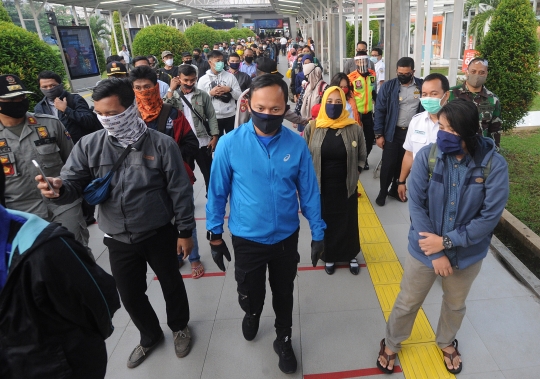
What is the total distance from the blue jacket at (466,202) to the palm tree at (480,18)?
22.9 ft

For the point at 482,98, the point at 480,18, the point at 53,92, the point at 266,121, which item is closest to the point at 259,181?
the point at 266,121

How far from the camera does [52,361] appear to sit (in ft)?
4.28

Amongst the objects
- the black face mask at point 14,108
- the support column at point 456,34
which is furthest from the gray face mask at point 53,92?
the support column at point 456,34

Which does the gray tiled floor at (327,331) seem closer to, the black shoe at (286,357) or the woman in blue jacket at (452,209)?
the black shoe at (286,357)

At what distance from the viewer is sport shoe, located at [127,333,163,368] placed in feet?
8.98

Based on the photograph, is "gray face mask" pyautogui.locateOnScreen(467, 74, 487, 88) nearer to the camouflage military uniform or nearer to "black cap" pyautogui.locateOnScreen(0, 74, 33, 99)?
the camouflage military uniform

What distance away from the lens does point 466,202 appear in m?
2.08

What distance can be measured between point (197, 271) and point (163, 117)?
1.59 metres

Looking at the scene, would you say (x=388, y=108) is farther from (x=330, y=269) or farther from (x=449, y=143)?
(x=449, y=143)

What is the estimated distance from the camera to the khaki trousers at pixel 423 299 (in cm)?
230

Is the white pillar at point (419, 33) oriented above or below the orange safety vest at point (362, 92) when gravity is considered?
above

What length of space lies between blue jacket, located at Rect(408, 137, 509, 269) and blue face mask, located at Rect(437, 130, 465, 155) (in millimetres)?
60

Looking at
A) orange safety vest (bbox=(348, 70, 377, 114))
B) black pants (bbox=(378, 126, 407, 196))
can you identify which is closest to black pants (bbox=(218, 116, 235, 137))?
orange safety vest (bbox=(348, 70, 377, 114))

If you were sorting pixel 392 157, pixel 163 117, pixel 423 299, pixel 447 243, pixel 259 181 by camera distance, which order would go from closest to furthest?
pixel 447 243 < pixel 259 181 < pixel 423 299 < pixel 163 117 < pixel 392 157
